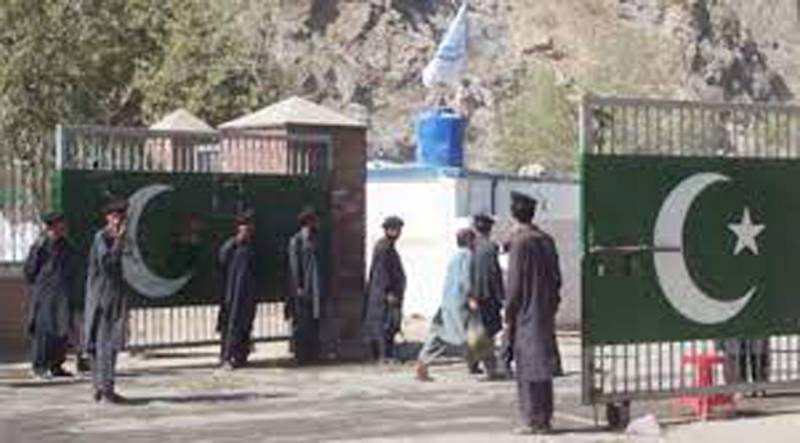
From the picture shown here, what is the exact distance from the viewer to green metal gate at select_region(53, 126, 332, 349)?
65.5 ft

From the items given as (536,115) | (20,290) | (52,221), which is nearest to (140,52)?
(20,290)

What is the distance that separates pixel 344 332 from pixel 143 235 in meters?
3.06

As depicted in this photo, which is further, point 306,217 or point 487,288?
point 306,217

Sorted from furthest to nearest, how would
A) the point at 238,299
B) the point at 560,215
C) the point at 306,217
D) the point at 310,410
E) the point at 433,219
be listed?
the point at 560,215, the point at 433,219, the point at 306,217, the point at 238,299, the point at 310,410

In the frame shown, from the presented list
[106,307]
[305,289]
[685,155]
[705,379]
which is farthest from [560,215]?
[685,155]

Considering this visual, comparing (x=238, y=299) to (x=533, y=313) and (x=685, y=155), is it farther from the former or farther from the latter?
(x=685, y=155)

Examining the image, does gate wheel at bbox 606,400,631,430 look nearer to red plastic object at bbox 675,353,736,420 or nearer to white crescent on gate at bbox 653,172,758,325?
red plastic object at bbox 675,353,736,420

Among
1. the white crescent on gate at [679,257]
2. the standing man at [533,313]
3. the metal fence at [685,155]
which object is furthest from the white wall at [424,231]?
the standing man at [533,313]

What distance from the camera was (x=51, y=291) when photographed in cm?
1880

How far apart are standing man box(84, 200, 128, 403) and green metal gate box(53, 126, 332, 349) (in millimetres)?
2705

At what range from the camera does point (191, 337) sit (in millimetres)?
21984

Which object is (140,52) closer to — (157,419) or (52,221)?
(52,221)

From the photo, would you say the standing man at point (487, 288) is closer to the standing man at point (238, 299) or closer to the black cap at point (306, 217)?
the black cap at point (306, 217)

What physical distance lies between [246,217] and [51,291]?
2.58 metres
